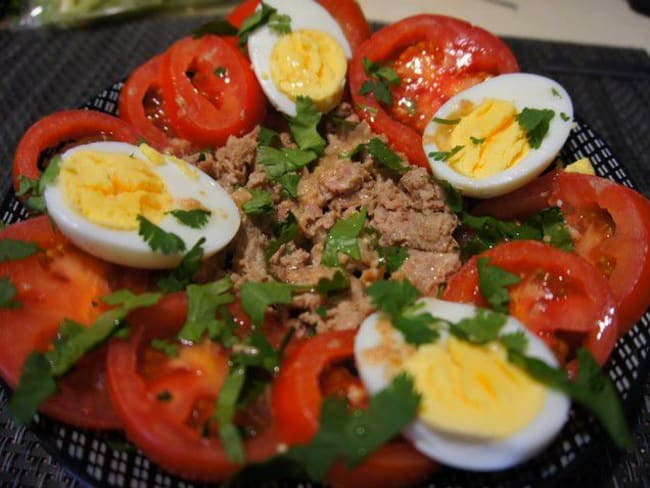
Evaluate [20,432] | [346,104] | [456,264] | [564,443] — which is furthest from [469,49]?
[20,432]

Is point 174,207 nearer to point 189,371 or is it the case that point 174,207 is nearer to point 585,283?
point 189,371

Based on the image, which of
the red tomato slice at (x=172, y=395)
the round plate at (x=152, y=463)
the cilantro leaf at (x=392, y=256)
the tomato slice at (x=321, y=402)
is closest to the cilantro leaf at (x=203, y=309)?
the red tomato slice at (x=172, y=395)

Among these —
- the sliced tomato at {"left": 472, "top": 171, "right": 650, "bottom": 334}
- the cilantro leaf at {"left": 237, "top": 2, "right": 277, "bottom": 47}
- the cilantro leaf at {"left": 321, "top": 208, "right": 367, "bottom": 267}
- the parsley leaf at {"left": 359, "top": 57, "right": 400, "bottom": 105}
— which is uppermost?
the cilantro leaf at {"left": 237, "top": 2, "right": 277, "bottom": 47}

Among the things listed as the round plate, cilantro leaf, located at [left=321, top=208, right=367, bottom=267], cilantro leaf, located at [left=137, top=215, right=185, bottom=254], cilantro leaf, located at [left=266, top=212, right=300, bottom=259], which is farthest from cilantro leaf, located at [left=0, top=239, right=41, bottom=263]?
cilantro leaf, located at [left=321, top=208, right=367, bottom=267]

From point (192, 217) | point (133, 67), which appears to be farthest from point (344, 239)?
point (133, 67)

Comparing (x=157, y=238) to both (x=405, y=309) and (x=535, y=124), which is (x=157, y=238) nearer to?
(x=405, y=309)

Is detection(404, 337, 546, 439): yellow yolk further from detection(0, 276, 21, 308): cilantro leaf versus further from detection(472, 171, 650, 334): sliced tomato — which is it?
detection(0, 276, 21, 308): cilantro leaf
